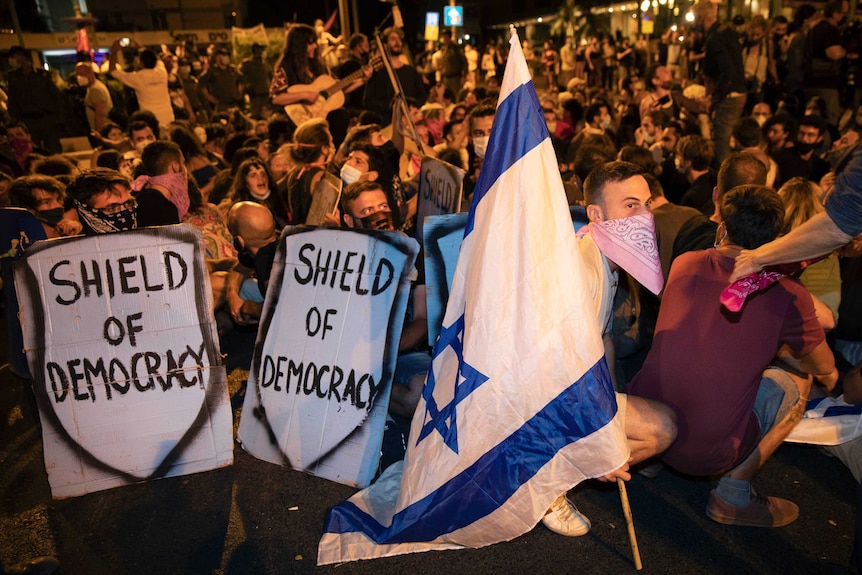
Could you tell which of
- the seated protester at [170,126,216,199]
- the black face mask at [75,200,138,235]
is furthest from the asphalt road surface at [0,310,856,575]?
the seated protester at [170,126,216,199]

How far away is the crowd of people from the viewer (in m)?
2.76

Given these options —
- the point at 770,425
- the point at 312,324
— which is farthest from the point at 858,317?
the point at 312,324

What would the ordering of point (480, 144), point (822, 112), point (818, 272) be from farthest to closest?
point (822, 112) → point (480, 144) → point (818, 272)

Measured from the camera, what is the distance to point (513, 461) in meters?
2.55

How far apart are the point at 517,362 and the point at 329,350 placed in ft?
4.41

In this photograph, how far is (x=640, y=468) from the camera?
3369mm

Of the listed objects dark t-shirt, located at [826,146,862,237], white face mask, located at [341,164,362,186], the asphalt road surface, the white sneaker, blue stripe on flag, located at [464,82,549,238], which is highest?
blue stripe on flag, located at [464,82,549,238]

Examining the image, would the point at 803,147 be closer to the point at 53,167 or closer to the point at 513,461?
the point at 513,461

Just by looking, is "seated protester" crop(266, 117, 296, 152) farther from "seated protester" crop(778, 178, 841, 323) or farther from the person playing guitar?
"seated protester" crop(778, 178, 841, 323)

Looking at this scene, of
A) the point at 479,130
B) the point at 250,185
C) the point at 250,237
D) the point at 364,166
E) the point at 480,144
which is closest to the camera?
the point at 250,237

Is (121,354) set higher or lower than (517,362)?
lower

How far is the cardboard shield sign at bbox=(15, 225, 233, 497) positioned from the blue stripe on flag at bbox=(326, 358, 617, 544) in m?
1.45

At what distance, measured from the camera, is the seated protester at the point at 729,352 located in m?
2.68

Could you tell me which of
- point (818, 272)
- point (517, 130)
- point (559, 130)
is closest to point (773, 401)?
A: point (818, 272)
